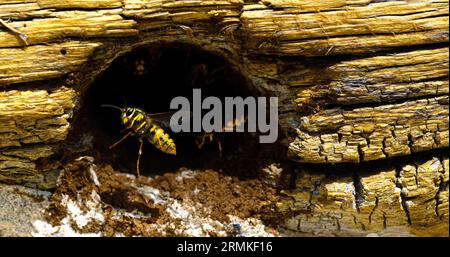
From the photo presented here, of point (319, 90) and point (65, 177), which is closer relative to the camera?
point (319, 90)

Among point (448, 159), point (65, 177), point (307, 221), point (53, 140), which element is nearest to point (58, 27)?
point (53, 140)

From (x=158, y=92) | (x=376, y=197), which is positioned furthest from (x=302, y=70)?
(x=158, y=92)

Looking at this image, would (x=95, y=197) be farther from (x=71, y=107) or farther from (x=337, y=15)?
(x=337, y=15)

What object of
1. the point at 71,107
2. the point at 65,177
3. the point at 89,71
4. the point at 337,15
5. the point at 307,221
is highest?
the point at 337,15

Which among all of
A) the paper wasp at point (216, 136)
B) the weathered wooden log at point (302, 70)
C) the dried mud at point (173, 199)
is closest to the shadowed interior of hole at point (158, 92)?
the paper wasp at point (216, 136)

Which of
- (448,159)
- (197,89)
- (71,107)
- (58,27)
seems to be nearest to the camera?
(58,27)
